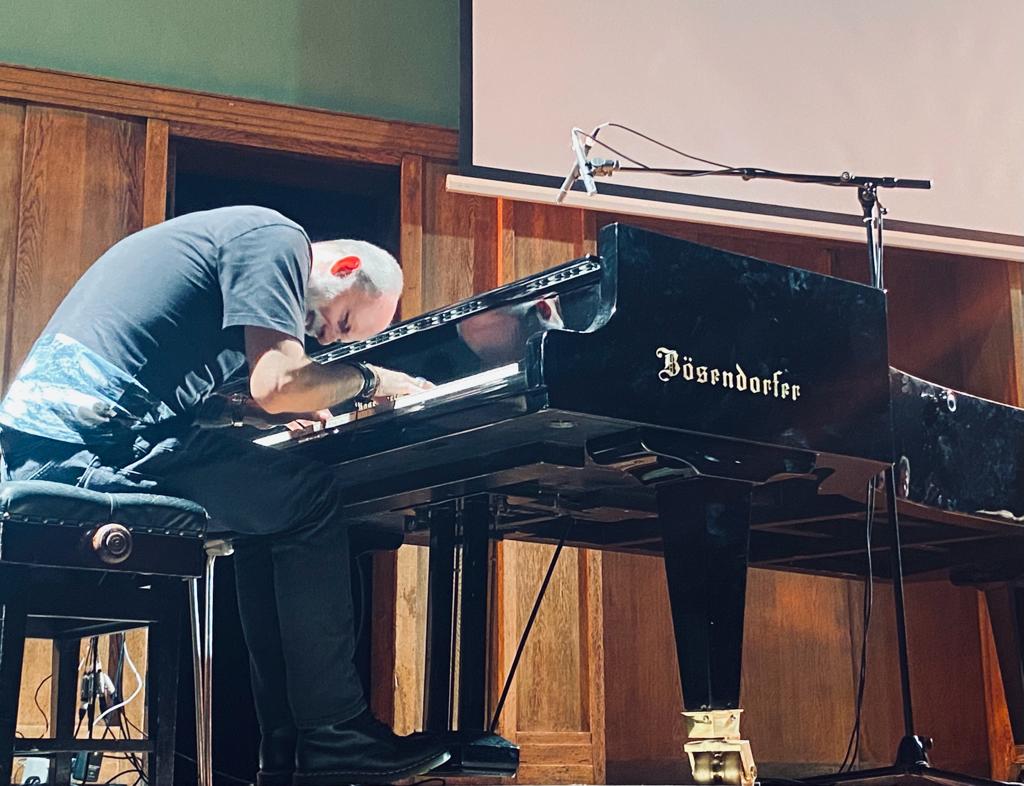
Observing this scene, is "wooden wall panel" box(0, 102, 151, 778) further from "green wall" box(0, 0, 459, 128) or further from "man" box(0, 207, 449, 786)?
"man" box(0, 207, 449, 786)

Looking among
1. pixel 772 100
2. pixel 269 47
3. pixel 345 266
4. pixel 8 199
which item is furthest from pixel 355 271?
pixel 772 100

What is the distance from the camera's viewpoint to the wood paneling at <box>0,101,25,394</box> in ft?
12.2

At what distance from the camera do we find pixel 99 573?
2.04m

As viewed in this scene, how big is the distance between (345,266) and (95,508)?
60 centimetres

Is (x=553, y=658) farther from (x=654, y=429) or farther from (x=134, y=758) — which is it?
(x=654, y=429)

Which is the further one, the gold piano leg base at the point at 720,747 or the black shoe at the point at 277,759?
the black shoe at the point at 277,759

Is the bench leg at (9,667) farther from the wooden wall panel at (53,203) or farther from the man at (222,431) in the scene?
the wooden wall panel at (53,203)

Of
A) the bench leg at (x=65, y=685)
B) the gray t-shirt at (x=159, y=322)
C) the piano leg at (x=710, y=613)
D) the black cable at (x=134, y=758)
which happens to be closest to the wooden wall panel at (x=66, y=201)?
the black cable at (x=134, y=758)

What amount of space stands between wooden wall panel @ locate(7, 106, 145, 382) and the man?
1651mm

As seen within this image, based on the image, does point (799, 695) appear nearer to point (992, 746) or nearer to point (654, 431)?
point (992, 746)

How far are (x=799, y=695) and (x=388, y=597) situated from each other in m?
1.68

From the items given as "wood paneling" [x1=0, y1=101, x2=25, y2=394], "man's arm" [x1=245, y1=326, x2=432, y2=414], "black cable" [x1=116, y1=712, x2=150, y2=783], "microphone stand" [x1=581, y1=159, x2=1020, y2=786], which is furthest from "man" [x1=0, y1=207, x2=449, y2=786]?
"wood paneling" [x1=0, y1=101, x2=25, y2=394]

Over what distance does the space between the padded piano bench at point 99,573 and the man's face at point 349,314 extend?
1.36 ft

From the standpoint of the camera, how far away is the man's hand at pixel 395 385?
2.16 metres
